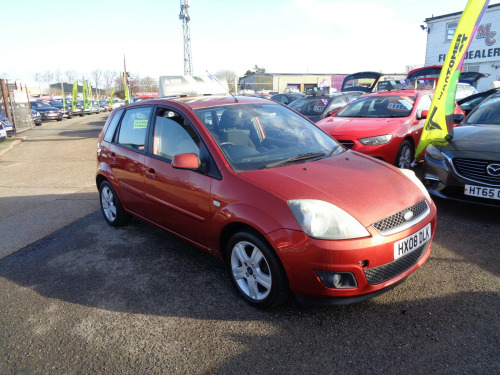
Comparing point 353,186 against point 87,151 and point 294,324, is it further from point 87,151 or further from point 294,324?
point 87,151

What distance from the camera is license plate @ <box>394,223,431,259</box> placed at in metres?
2.64

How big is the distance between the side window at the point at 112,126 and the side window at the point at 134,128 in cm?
18

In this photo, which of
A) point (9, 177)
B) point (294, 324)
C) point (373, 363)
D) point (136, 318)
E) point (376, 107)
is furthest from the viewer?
point (9, 177)

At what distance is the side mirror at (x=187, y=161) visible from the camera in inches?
125

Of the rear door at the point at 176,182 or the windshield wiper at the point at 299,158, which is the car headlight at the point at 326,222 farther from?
the rear door at the point at 176,182

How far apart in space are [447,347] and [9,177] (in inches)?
377

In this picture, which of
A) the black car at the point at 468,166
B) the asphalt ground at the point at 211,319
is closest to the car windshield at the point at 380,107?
the black car at the point at 468,166

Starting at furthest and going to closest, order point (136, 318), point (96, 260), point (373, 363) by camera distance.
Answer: point (96, 260) < point (136, 318) < point (373, 363)

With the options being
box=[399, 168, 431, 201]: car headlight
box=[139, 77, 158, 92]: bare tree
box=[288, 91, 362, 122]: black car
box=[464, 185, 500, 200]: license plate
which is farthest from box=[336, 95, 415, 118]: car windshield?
box=[139, 77, 158, 92]: bare tree

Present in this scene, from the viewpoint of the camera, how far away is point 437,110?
5805mm

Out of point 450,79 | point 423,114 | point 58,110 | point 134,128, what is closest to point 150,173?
point 134,128

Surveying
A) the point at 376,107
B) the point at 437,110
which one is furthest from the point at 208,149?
the point at 376,107

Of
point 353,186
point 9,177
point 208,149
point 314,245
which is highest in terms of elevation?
point 208,149

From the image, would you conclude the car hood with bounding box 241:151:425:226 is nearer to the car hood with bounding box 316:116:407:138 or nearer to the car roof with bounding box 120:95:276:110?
the car roof with bounding box 120:95:276:110
